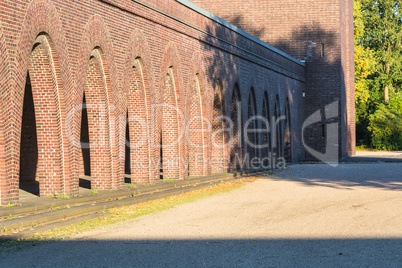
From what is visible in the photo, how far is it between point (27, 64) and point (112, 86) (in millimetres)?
4011

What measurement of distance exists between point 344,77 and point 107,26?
101 feet

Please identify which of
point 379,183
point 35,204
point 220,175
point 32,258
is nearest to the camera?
point 32,258

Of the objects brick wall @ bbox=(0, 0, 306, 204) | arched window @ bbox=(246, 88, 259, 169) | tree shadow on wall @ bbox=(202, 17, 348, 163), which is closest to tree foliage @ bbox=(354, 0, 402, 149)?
tree shadow on wall @ bbox=(202, 17, 348, 163)

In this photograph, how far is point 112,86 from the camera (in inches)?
641

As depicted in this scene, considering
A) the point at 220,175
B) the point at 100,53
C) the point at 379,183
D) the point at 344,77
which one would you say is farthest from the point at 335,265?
the point at 344,77

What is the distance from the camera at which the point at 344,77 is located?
145ft

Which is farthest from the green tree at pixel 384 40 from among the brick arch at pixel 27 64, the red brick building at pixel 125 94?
the brick arch at pixel 27 64

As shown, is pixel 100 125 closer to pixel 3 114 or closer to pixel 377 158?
pixel 3 114

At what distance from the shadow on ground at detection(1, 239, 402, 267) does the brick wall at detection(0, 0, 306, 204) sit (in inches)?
137

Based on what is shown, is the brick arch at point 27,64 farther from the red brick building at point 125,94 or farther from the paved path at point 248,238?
the paved path at point 248,238

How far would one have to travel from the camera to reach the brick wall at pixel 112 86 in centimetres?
1217

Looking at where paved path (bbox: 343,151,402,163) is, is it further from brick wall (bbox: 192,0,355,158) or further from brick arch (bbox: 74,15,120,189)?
brick arch (bbox: 74,15,120,189)

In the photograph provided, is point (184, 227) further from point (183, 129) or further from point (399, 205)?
point (183, 129)

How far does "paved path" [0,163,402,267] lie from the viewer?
26.2ft
